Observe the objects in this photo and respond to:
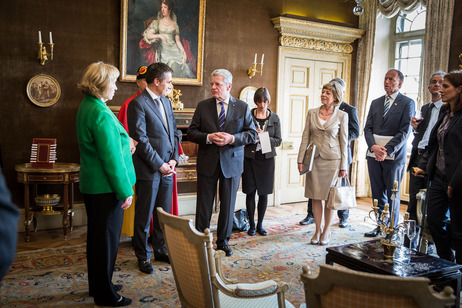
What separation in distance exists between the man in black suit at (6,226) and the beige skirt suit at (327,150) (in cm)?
393

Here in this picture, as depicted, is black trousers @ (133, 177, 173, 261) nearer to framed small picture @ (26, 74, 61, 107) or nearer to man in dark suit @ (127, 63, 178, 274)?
man in dark suit @ (127, 63, 178, 274)

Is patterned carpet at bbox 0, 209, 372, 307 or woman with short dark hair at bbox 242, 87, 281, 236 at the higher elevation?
woman with short dark hair at bbox 242, 87, 281, 236

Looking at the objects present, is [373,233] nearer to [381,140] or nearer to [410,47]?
[381,140]

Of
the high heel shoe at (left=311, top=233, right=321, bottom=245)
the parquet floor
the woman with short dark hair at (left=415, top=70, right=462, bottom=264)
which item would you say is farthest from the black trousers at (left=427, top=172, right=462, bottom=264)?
the parquet floor

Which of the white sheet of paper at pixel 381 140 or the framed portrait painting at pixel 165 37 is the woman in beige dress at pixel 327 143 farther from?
the framed portrait painting at pixel 165 37

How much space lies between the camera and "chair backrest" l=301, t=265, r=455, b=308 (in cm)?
A: 143

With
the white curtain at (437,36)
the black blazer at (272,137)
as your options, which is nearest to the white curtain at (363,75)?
the white curtain at (437,36)

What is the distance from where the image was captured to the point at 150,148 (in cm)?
367

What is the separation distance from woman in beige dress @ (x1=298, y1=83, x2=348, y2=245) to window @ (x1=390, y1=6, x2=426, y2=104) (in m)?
3.06

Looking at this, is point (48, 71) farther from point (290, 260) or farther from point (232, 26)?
point (290, 260)

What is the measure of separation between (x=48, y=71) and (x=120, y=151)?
2830mm

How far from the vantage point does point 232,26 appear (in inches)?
250

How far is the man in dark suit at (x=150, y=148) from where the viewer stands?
12.0 ft

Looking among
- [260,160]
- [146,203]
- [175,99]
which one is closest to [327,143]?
[260,160]
